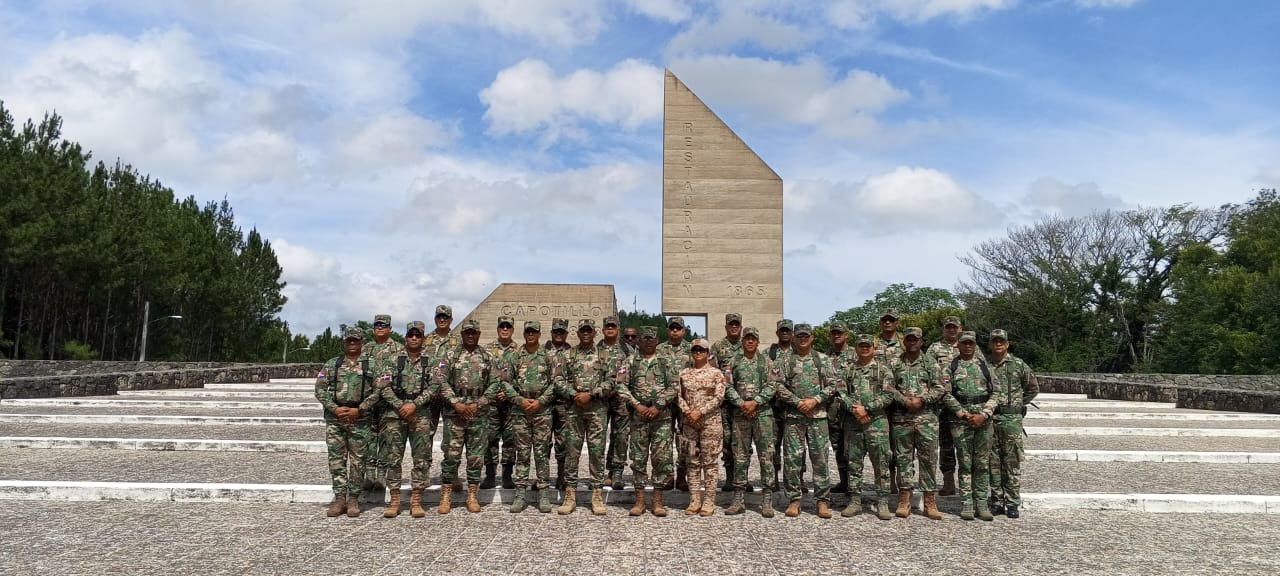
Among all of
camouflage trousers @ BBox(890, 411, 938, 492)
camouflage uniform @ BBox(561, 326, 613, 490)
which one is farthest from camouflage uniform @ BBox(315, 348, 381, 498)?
camouflage trousers @ BBox(890, 411, 938, 492)

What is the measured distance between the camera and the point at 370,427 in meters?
5.67

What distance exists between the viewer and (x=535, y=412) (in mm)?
5723

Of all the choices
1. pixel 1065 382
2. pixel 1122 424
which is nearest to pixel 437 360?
pixel 1122 424

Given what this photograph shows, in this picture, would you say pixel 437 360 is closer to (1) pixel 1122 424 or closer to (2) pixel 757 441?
(2) pixel 757 441

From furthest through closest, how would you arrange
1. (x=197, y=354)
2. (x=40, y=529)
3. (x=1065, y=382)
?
(x=197, y=354)
(x=1065, y=382)
(x=40, y=529)

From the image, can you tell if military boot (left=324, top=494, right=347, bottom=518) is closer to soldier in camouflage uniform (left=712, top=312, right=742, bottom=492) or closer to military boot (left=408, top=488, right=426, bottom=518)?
military boot (left=408, top=488, right=426, bottom=518)

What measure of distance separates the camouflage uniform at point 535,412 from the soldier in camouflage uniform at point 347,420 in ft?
3.08

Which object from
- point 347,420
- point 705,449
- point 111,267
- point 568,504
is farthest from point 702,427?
point 111,267

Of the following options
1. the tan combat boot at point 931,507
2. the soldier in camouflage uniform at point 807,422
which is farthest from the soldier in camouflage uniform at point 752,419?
the tan combat boot at point 931,507

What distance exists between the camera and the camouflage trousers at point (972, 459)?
5555 millimetres

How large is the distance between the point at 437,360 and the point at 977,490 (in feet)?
12.5

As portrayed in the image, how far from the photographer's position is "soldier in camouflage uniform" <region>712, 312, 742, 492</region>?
592 centimetres

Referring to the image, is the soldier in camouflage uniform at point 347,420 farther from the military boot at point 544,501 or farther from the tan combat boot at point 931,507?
the tan combat boot at point 931,507

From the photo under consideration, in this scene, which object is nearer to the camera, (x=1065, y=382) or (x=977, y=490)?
(x=977, y=490)
